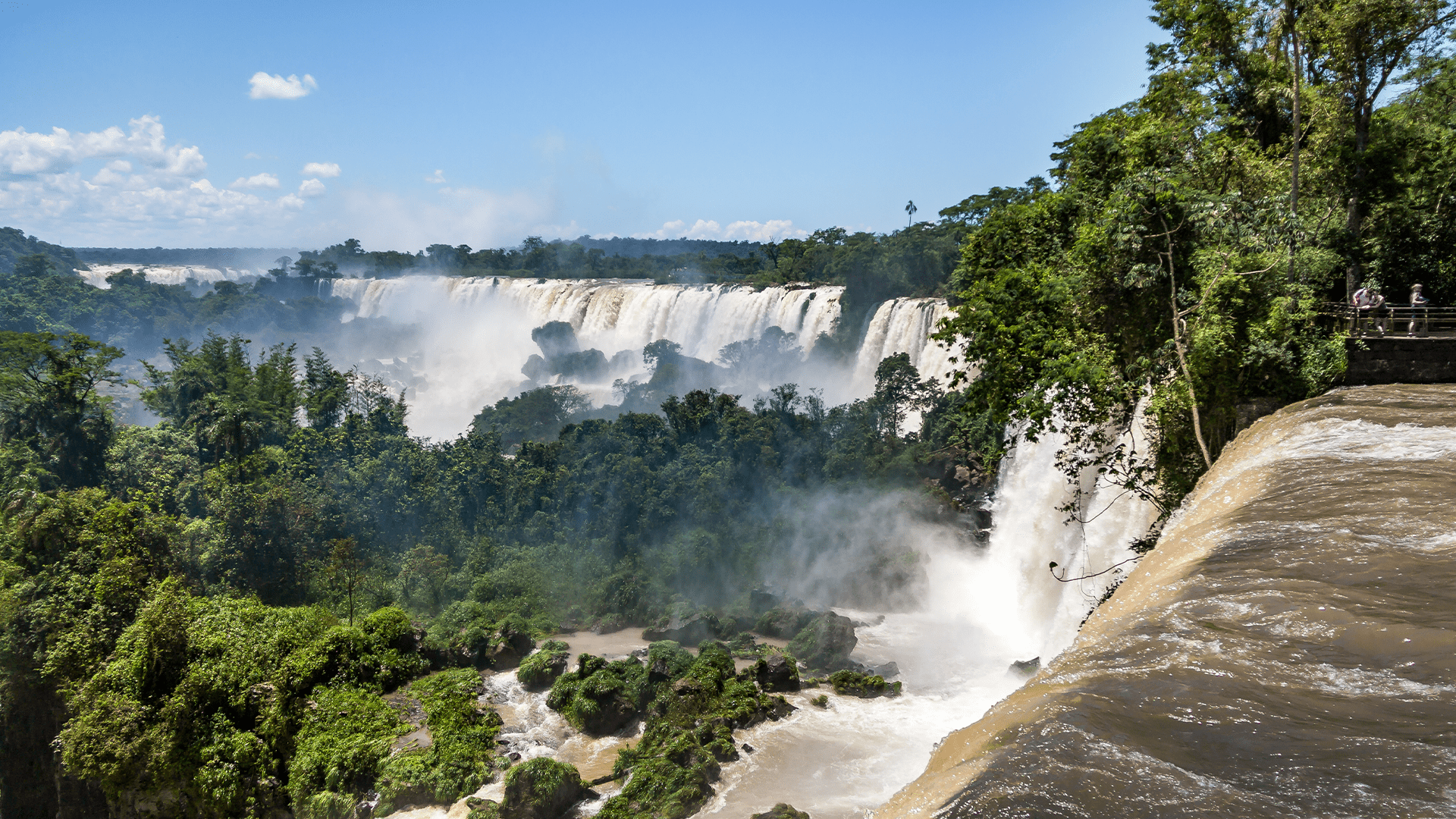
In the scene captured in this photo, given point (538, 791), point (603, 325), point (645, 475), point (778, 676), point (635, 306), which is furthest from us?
point (603, 325)

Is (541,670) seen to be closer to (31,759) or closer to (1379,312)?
(31,759)

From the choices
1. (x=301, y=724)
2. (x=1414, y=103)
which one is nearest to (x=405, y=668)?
(x=301, y=724)

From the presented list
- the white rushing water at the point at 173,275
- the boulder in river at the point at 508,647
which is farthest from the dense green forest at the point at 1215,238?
the white rushing water at the point at 173,275

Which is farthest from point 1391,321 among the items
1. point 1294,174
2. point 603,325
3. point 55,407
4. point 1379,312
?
point 603,325

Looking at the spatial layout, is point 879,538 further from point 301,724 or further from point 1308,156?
point 301,724

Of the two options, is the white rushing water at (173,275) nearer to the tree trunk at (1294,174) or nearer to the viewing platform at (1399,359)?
the tree trunk at (1294,174)

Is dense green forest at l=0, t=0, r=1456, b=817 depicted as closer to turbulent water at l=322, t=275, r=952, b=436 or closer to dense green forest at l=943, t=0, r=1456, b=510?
dense green forest at l=943, t=0, r=1456, b=510

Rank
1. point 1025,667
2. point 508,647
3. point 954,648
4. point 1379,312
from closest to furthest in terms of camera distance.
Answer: point 1379,312 → point 1025,667 → point 954,648 → point 508,647
